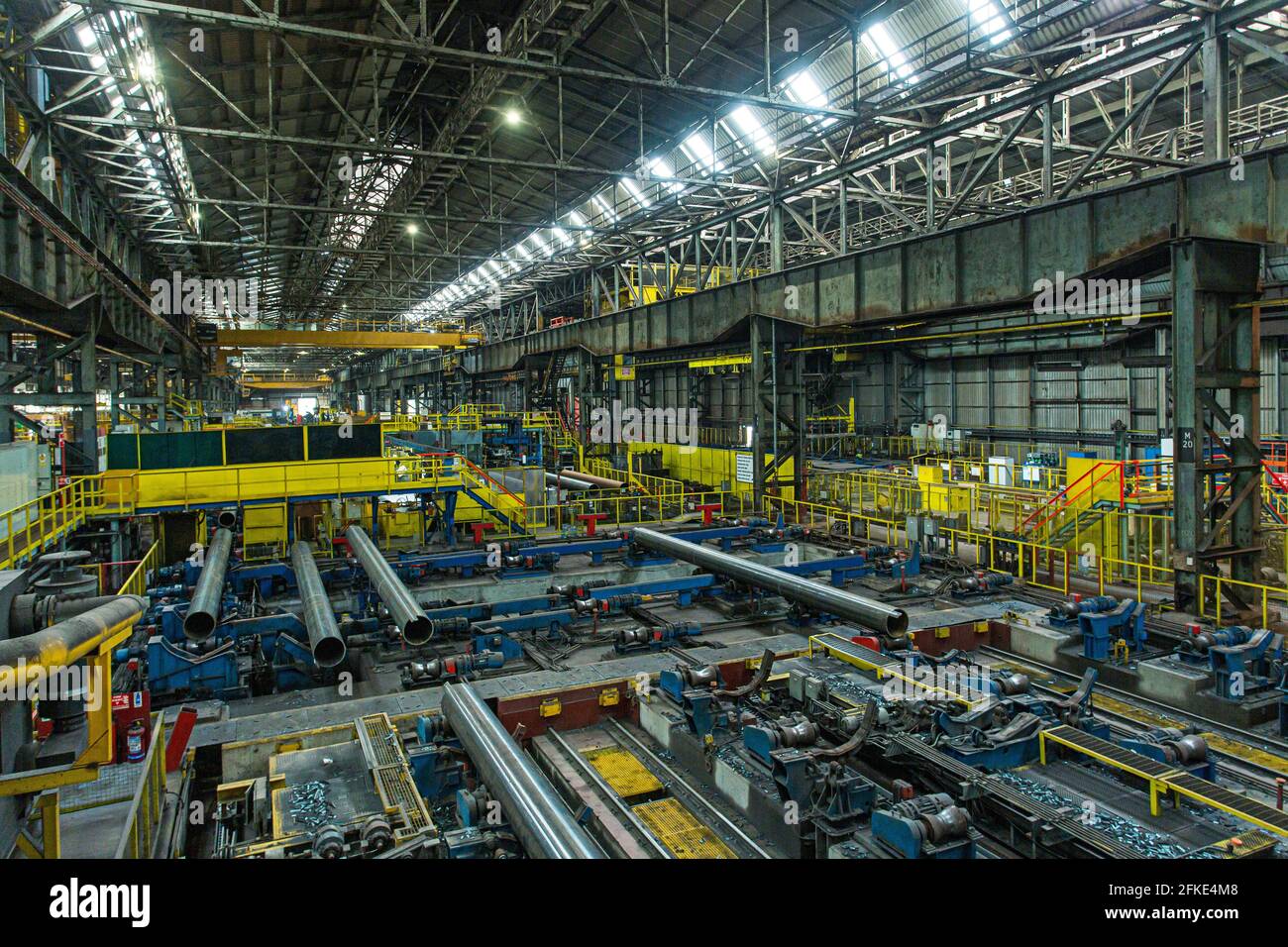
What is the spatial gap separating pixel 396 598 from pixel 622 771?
3.50m

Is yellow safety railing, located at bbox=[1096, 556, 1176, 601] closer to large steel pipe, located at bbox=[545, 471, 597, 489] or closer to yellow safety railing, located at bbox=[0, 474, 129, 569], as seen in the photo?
large steel pipe, located at bbox=[545, 471, 597, 489]

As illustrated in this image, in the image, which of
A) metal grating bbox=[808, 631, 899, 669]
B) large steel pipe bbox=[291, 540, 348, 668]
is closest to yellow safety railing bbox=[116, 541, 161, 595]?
large steel pipe bbox=[291, 540, 348, 668]

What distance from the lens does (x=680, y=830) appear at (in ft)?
23.0

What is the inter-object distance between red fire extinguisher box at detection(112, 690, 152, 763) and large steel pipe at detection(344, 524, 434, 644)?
2.54 metres

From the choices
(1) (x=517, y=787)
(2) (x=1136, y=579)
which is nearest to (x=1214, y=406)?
(2) (x=1136, y=579)

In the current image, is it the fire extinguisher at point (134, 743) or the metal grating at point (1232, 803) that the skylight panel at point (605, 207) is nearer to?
the fire extinguisher at point (134, 743)

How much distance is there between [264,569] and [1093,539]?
15.1 meters

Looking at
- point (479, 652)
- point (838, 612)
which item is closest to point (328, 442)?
point (479, 652)

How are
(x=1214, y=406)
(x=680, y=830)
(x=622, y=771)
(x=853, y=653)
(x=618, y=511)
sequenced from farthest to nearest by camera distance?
1. (x=618, y=511)
2. (x=1214, y=406)
3. (x=853, y=653)
4. (x=622, y=771)
5. (x=680, y=830)

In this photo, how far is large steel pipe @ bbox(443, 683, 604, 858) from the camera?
5023 mm

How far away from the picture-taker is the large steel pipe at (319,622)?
9.04 meters

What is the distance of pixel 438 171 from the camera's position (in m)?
23.1

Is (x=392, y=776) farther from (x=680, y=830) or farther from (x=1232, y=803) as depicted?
(x=1232, y=803)

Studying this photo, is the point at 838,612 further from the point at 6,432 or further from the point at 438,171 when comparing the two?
the point at 438,171
